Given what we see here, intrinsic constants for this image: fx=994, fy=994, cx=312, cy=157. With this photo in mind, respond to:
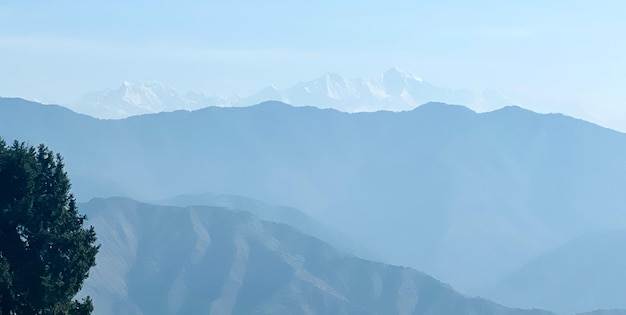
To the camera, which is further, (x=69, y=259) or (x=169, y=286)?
(x=169, y=286)

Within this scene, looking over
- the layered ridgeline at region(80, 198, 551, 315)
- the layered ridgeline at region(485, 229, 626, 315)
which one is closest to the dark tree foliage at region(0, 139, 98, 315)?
the layered ridgeline at region(80, 198, 551, 315)

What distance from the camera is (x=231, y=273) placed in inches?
5359

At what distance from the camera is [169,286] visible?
443 ft

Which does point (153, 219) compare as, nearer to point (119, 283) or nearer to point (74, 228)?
point (119, 283)

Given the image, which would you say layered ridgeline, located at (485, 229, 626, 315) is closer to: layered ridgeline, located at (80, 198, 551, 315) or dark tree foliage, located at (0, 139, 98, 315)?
layered ridgeline, located at (80, 198, 551, 315)

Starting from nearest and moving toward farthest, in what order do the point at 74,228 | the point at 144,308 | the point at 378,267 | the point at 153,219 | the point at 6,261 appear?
the point at 6,261 → the point at 74,228 → the point at 144,308 → the point at 378,267 → the point at 153,219

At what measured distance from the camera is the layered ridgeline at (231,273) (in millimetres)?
126938

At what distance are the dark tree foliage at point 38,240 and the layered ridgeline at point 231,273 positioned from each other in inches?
3681

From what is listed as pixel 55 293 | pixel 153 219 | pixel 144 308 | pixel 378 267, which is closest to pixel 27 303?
pixel 55 293

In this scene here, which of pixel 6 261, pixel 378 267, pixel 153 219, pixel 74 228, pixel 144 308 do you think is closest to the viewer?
pixel 6 261

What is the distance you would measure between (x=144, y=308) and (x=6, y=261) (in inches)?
4095

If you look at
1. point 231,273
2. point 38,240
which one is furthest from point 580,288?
point 38,240

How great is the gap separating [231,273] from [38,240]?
10782 centimetres

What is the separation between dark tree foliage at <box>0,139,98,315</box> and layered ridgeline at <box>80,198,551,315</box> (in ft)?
307
